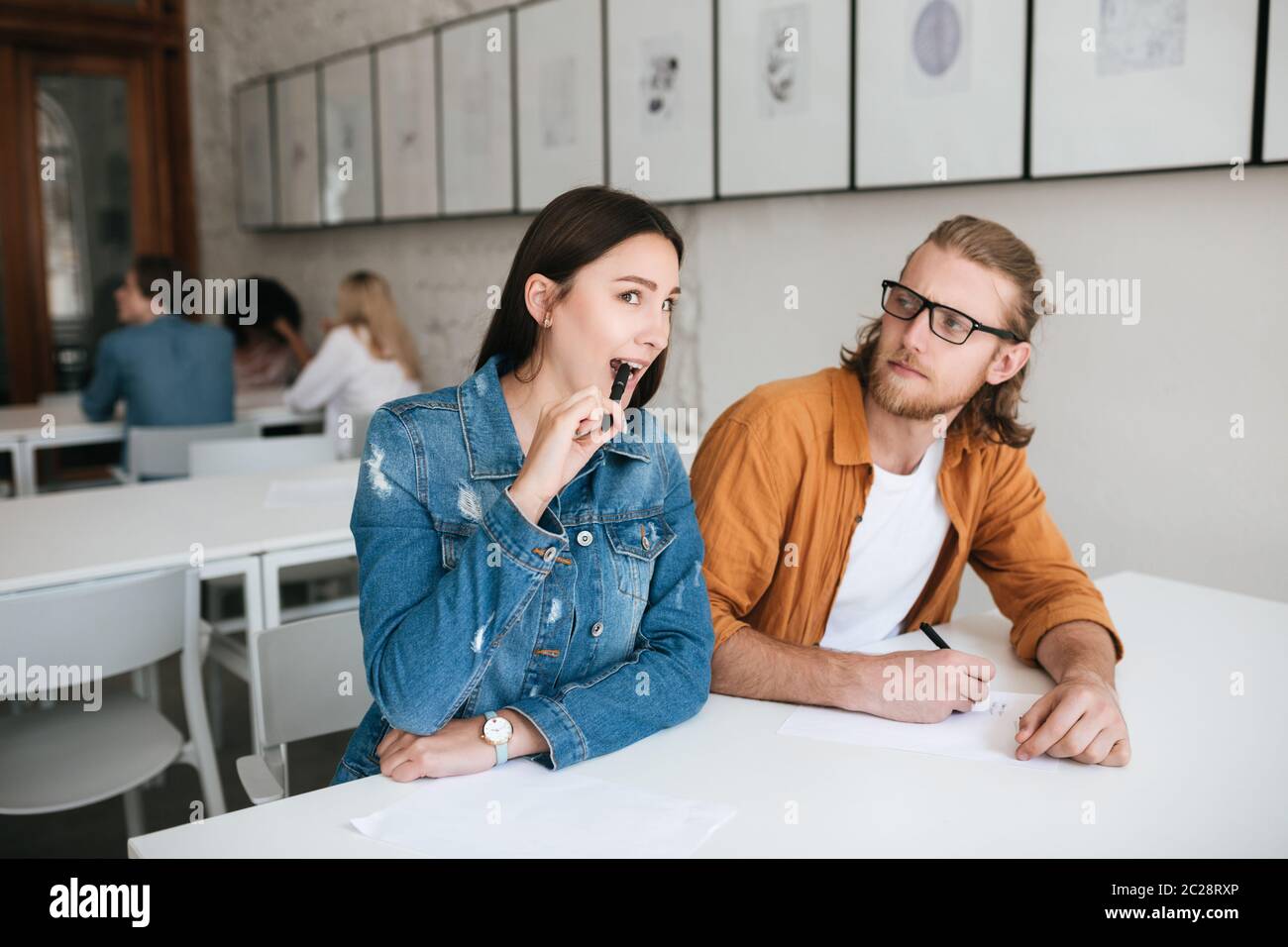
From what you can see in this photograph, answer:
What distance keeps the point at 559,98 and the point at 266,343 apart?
2287mm

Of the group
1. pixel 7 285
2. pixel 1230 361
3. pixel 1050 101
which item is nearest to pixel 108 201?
pixel 7 285

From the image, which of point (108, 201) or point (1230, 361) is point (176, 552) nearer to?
point (1230, 361)

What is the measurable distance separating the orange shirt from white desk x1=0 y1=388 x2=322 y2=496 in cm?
294

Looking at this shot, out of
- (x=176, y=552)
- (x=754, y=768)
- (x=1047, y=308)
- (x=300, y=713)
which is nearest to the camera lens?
(x=754, y=768)

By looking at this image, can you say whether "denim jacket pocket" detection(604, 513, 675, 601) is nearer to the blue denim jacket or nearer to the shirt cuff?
the blue denim jacket

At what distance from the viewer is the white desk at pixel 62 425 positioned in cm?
379

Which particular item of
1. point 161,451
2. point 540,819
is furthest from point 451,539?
point 161,451

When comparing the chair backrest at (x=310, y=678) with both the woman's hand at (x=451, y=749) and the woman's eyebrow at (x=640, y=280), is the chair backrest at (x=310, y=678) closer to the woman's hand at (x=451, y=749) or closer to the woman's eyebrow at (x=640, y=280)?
the woman's hand at (x=451, y=749)

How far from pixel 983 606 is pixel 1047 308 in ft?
4.80

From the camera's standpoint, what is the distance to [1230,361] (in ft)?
8.22

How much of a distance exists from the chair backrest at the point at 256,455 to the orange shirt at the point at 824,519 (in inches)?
72.1

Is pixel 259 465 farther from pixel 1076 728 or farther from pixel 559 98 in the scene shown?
pixel 1076 728

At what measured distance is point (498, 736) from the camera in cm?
120

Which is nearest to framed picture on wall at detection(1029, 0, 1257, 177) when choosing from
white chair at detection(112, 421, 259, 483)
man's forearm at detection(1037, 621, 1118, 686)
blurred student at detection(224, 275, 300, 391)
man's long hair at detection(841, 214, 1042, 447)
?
man's long hair at detection(841, 214, 1042, 447)
